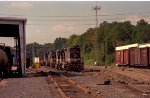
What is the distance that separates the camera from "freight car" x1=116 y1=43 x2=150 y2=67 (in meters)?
50.3

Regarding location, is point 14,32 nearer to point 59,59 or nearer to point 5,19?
point 5,19

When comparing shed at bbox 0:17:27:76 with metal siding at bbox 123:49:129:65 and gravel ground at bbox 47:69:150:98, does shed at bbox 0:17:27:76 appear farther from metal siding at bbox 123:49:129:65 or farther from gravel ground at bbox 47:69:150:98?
metal siding at bbox 123:49:129:65

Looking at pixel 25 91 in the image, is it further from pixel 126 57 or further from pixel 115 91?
pixel 126 57

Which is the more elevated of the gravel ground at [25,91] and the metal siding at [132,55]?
the metal siding at [132,55]

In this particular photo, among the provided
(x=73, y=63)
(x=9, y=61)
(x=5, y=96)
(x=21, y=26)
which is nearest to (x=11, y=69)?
(x=9, y=61)

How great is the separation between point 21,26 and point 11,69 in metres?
4.54

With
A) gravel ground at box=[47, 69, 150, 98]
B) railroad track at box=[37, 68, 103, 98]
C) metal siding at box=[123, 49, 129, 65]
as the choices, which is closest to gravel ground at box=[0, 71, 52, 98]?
railroad track at box=[37, 68, 103, 98]

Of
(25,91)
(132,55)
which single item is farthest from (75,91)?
(132,55)

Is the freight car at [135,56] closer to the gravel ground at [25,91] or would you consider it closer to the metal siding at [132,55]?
the metal siding at [132,55]

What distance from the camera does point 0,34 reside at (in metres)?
41.4

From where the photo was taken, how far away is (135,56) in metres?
55.4

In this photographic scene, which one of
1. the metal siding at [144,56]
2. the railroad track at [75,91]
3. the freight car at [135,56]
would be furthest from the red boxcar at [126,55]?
the railroad track at [75,91]

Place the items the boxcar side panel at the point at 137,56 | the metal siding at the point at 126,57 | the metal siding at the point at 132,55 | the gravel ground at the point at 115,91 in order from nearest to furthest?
the gravel ground at the point at 115,91, the boxcar side panel at the point at 137,56, the metal siding at the point at 132,55, the metal siding at the point at 126,57

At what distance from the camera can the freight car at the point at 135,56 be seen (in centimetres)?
5028
